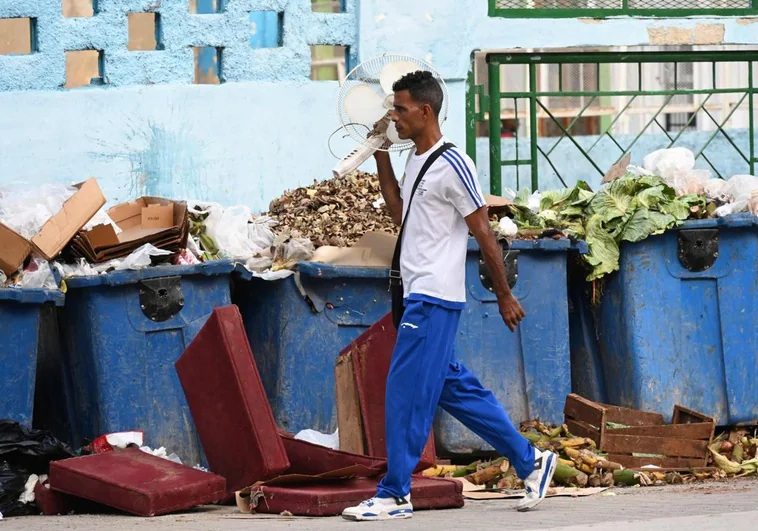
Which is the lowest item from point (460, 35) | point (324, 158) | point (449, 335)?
point (449, 335)

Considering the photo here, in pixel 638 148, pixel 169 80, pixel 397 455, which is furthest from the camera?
pixel 638 148

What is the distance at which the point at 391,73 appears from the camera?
5602mm

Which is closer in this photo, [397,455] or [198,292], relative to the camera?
[397,455]

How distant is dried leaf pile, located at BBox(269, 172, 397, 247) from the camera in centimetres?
719

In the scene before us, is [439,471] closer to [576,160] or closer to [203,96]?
[203,96]

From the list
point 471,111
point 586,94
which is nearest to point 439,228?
point 471,111

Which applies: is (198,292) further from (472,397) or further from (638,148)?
(638,148)

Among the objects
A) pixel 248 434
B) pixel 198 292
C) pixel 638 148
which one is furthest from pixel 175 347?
pixel 638 148

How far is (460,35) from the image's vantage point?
8.81m

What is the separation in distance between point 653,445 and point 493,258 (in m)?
1.87

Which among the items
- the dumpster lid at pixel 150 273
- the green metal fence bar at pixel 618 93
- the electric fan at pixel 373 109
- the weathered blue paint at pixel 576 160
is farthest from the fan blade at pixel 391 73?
the weathered blue paint at pixel 576 160

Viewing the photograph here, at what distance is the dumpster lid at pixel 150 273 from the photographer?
6.33 m

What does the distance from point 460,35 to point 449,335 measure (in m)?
3.96

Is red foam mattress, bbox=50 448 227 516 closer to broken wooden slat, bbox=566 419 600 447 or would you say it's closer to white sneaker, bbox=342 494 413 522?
white sneaker, bbox=342 494 413 522
